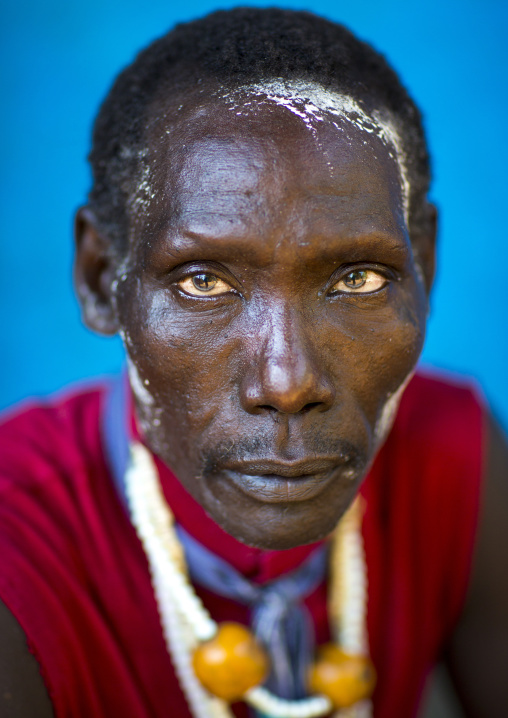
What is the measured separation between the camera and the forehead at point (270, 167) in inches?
51.0

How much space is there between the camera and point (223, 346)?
4.37 feet

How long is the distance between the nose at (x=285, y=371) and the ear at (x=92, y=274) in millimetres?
492

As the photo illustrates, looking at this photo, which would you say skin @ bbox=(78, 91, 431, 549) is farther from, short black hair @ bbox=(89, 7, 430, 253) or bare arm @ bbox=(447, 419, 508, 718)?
bare arm @ bbox=(447, 419, 508, 718)

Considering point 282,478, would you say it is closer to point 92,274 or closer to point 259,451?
point 259,451

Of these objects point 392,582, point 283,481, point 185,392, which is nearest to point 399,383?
point 283,481

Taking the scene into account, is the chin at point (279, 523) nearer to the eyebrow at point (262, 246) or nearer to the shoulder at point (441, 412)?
the eyebrow at point (262, 246)

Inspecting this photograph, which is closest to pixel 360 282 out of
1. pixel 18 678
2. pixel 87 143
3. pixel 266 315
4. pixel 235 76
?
pixel 266 315

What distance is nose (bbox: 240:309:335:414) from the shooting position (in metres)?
1.24

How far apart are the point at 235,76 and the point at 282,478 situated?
81 cm

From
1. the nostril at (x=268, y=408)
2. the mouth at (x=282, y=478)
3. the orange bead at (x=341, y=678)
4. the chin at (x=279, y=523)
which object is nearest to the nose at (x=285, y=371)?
the nostril at (x=268, y=408)

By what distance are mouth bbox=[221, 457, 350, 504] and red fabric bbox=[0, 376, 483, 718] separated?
0.37 m

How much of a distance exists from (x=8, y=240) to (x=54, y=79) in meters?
0.73

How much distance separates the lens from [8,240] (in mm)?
3064

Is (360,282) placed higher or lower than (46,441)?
higher
